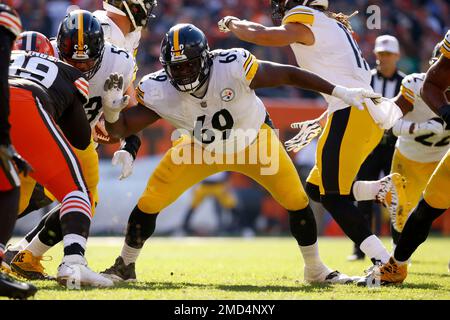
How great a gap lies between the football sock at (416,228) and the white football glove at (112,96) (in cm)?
190

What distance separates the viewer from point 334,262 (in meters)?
7.28

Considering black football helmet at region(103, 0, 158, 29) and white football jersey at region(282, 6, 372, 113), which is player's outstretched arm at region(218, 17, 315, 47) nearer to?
white football jersey at region(282, 6, 372, 113)

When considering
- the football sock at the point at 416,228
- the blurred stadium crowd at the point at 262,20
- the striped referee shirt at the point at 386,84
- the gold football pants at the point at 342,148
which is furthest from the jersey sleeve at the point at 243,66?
the blurred stadium crowd at the point at 262,20

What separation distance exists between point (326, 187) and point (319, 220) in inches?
251

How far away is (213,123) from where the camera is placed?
504 cm

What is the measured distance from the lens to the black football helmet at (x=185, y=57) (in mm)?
4719

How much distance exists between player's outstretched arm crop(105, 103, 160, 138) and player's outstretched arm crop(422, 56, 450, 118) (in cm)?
169

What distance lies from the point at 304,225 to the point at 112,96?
147 centimetres

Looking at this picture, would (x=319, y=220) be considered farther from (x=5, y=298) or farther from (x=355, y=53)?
(x=5, y=298)

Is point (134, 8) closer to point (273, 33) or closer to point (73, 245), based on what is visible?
point (273, 33)

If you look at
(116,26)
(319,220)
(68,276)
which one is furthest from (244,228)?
(68,276)

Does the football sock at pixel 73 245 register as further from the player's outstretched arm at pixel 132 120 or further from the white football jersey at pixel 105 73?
the white football jersey at pixel 105 73

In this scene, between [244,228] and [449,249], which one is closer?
[449,249]

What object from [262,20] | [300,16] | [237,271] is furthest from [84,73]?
[262,20]
